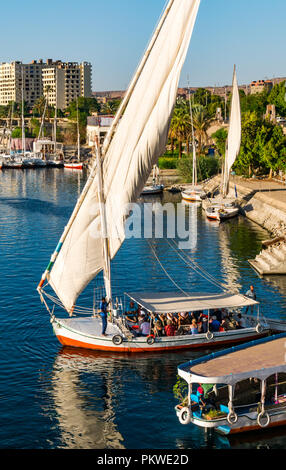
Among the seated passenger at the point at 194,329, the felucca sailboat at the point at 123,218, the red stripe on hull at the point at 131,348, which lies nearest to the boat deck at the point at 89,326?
the felucca sailboat at the point at 123,218

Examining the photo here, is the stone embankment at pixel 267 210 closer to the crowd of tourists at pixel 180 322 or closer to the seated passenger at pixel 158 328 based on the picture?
the crowd of tourists at pixel 180 322

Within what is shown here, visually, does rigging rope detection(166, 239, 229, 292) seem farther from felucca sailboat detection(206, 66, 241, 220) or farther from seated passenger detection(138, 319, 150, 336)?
felucca sailboat detection(206, 66, 241, 220)

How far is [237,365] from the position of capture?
2488 cm

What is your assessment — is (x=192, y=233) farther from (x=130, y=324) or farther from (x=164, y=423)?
(x=164, y=423)

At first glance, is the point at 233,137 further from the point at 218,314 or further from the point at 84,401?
the point at 84,401

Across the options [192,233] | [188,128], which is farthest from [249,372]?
[188,128]

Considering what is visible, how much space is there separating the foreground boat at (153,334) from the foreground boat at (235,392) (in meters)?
6.34

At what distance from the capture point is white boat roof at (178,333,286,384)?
2383 centimetres

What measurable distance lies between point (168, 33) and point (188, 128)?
97936mm

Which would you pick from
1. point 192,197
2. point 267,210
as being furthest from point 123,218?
point 192,197

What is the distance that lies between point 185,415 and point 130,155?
12.1 meters

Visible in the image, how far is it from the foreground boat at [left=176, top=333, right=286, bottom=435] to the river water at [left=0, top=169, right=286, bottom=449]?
0.69 m

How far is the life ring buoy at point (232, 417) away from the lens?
23797 millimetres

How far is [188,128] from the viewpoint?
408ft
